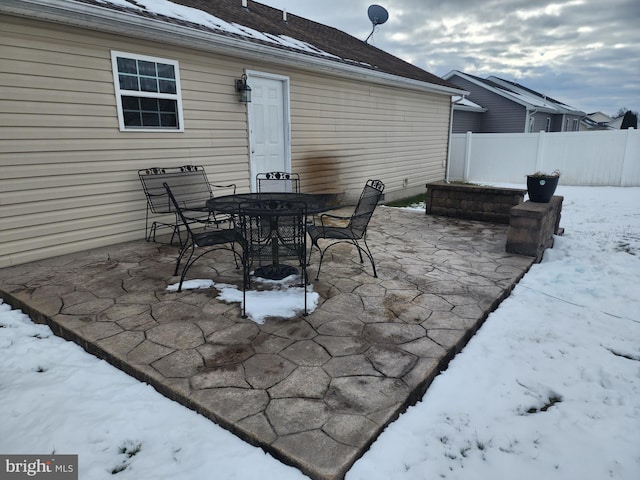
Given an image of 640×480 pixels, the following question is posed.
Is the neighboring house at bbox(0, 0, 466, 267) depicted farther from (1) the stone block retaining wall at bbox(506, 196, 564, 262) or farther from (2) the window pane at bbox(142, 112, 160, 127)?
(1) the stone block retaining wall at bbox(506, 196, 564, 262)

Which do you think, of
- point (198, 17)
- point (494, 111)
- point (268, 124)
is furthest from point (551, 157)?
point (198, 17)

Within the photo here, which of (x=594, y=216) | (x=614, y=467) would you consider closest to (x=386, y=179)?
(x=594, y=216)

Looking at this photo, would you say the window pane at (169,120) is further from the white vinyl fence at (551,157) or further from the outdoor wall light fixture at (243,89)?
the white vinyl fence at (551,157)

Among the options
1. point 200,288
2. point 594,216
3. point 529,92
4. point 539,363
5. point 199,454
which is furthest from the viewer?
point 529,92

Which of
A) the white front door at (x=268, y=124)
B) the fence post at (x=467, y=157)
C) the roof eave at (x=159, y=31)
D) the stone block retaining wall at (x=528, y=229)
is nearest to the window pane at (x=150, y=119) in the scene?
the roof eave at (x=159, y=31)

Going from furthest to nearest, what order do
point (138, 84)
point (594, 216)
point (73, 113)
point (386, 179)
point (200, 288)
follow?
point (386, 179)
point (594, 216)
point (138, 84)
point (73, 113)
point (200, 288)

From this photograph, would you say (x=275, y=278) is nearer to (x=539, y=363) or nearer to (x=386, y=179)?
(x=539, y=363)

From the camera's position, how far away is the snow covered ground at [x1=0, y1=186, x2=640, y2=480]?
1.60 m

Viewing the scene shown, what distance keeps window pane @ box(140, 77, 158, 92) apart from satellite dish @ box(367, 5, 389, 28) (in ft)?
31.1

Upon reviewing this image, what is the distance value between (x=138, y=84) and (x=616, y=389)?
5098 millimetres

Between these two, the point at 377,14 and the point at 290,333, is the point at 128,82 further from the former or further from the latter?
the point at 377,14

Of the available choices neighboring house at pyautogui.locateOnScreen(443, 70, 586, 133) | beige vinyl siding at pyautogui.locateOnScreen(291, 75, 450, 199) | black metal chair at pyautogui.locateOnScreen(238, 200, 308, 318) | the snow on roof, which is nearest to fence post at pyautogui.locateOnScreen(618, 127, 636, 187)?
beige vinyl siding at pyautogui.locateOnScreen(291, 75, 450, 199)

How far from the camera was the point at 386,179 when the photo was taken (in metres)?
8.98

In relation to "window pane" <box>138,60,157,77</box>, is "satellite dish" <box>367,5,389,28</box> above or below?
above
